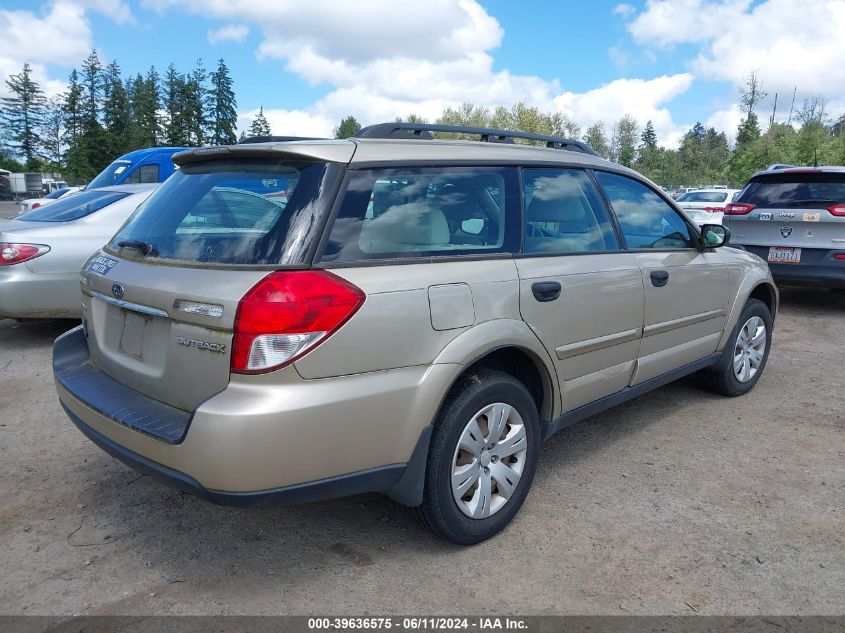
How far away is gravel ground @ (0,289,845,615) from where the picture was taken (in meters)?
2.54

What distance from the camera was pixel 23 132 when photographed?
85750 mm

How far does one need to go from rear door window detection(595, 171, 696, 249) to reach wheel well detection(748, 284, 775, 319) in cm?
114

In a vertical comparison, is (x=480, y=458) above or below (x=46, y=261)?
below

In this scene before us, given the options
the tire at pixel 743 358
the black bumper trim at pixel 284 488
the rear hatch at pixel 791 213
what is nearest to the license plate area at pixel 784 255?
the rear hatch at pixel 791 213

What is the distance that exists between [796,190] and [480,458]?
22.1 feet

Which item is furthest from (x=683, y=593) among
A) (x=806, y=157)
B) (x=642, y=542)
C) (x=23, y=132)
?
(x=23, y=132)

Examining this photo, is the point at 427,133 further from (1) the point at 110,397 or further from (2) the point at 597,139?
(2) the point at 597,139

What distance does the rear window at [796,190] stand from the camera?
7.48m

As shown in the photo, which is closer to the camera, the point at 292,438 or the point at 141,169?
the point at 292,438

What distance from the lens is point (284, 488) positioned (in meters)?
2.33

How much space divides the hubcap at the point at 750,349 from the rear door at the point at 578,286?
1.60 m

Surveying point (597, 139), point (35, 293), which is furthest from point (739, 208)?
point (597, 139)

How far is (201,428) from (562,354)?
5.64 ft

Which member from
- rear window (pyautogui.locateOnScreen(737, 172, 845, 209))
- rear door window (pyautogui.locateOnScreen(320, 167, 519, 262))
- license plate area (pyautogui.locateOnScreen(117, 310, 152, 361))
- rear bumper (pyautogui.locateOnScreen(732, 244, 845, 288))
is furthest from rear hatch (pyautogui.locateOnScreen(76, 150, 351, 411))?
rear window (pyautogui.locateOnScreen(737, 172, 845, 209))
